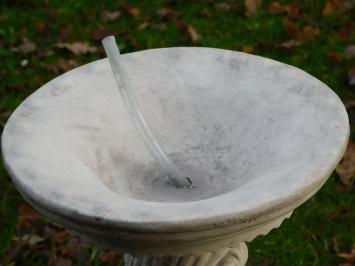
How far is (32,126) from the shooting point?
2225 mm

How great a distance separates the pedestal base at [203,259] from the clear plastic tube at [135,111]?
24 cm

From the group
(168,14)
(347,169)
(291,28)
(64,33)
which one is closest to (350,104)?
(347,169)

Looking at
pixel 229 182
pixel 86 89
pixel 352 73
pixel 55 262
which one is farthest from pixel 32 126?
pixel 352 73

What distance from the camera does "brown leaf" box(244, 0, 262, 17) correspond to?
16.4ft

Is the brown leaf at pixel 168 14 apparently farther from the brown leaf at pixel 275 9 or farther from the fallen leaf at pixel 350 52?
the fallen leaf at pixel 350 52

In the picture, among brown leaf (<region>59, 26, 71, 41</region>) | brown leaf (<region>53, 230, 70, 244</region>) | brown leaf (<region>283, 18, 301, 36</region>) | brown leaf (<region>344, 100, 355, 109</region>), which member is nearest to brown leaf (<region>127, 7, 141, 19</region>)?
brown leaf (<region>59, 26, 71, 41</region>)

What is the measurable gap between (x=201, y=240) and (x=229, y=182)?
1.58ft

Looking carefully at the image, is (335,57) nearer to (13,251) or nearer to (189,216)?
(13,251)

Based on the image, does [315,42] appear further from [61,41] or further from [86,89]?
[86,89]

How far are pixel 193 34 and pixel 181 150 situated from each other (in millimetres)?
2401

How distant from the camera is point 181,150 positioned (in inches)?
97.3

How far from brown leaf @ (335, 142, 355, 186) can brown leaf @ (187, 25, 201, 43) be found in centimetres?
145

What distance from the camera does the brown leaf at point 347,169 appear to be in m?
3.60

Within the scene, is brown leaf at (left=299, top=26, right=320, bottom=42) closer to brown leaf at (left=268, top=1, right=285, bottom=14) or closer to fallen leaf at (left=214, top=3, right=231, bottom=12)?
brown leaf at (left=268, top=1, right=285, bottom=14)
